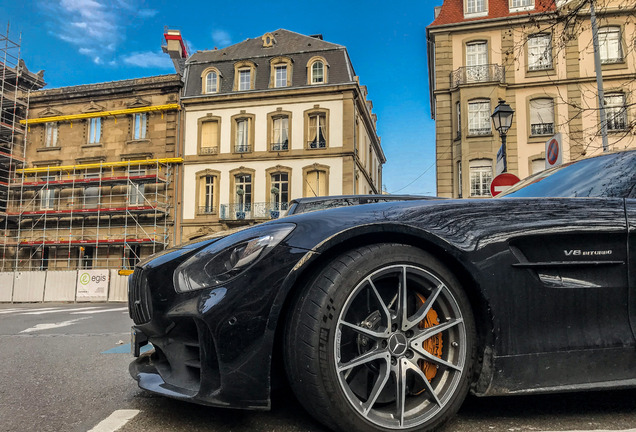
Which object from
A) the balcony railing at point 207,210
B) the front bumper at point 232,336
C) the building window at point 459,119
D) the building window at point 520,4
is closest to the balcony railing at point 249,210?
the balcony railing at point 207,210

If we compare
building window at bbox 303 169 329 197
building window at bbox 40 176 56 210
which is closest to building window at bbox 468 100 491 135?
building window at bbox 303 169 329 197

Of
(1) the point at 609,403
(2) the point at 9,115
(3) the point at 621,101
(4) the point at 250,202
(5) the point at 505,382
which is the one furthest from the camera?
(2) the point at 9,115

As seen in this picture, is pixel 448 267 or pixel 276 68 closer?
pixel 448 267

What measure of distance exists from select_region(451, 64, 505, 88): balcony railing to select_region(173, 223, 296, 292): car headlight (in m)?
23.7

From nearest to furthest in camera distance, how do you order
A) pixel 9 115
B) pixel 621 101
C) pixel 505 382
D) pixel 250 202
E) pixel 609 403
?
pixel 505 382, pixel 609 403, pixel 621 101, pixel 250 202, pixel 9 115

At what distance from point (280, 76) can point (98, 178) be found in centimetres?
1275

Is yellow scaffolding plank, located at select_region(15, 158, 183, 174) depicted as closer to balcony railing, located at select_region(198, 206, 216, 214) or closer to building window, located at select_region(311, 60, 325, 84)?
balcony railing, located at select_region(198, 206, 216, 214)

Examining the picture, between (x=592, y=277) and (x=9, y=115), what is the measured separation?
1460 inches

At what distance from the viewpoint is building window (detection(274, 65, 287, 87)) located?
29.1m

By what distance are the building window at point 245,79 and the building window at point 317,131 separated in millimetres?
4603

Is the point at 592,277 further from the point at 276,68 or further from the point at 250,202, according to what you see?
the point at 276,68

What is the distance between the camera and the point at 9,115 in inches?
1239

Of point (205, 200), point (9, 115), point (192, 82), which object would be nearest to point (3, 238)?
point (9, 115)

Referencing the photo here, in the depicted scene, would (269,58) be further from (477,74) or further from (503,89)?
(503,89)
